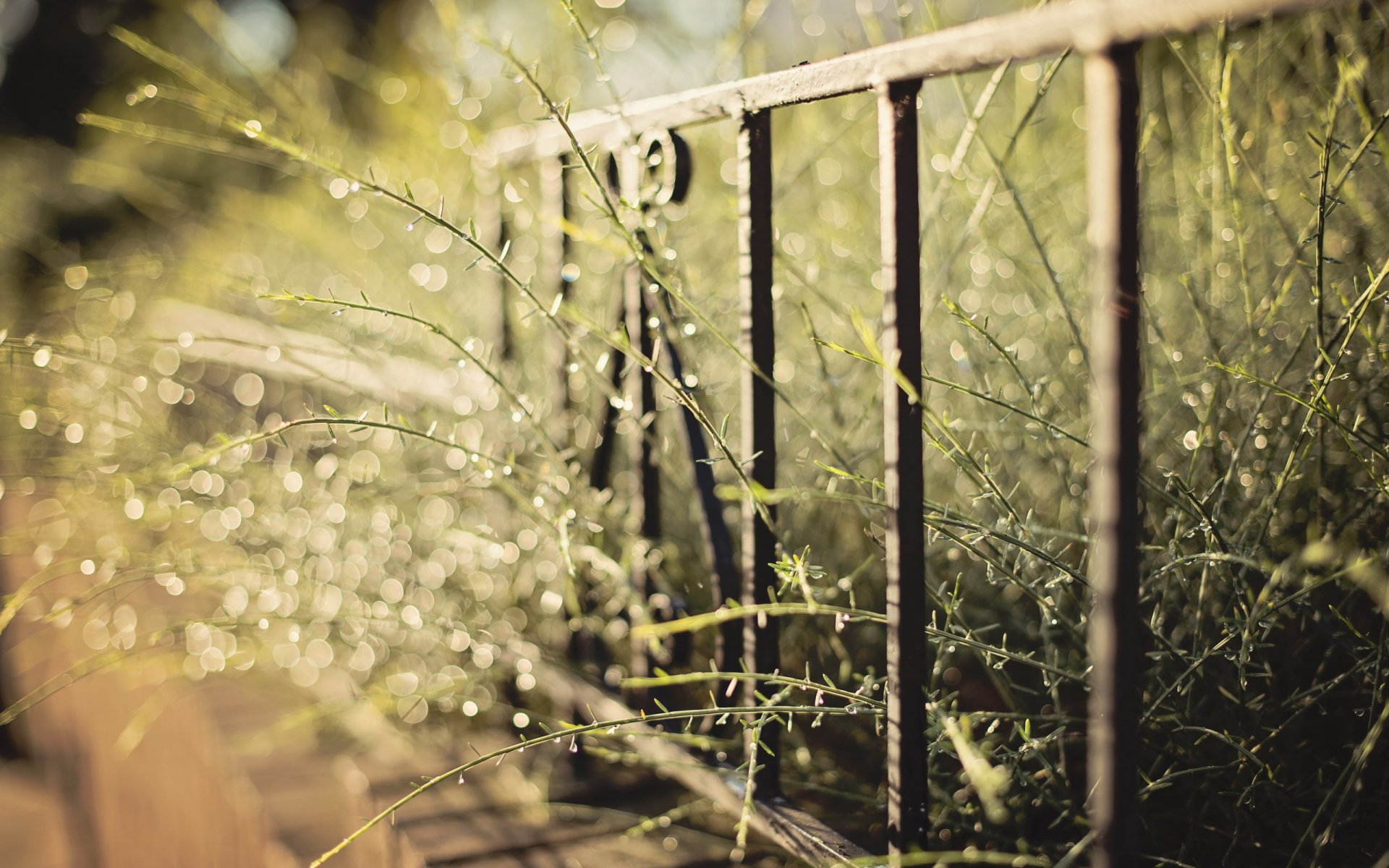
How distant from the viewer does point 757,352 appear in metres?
0.84

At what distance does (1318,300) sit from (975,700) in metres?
0.67

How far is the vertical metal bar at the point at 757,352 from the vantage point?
2.69ft

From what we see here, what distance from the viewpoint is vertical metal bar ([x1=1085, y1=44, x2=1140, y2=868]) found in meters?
0.50

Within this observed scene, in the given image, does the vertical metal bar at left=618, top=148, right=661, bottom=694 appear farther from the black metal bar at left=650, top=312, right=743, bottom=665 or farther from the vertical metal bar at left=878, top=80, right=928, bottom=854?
the vertical metal bar at left=878, top=80, right=928, bottom=854

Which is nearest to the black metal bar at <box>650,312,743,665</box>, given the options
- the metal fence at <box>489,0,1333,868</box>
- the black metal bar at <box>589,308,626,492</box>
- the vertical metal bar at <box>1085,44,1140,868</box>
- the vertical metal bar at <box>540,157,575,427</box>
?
the metal fence at <box>489,0,1333,868</box>

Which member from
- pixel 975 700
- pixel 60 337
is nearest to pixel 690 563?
pixel 975 700

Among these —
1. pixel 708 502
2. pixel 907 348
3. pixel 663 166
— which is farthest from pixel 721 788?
pixel 663 166

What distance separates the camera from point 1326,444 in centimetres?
95

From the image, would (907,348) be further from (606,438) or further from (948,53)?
(606,438)

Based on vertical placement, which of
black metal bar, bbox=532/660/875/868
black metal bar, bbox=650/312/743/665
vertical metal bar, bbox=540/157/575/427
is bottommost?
black metal bar, bbox=532/660/875/868

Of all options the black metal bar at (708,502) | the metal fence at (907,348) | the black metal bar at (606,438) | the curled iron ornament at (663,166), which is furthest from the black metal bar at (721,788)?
the curled iron ornament at (663,166)

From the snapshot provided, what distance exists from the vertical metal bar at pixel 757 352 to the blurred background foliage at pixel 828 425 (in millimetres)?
68

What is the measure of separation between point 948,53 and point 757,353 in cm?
30

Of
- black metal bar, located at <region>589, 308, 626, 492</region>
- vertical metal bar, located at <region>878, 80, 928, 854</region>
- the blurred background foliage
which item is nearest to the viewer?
vertical metal bar, located at <region>878, 80, 928, 854</region>
